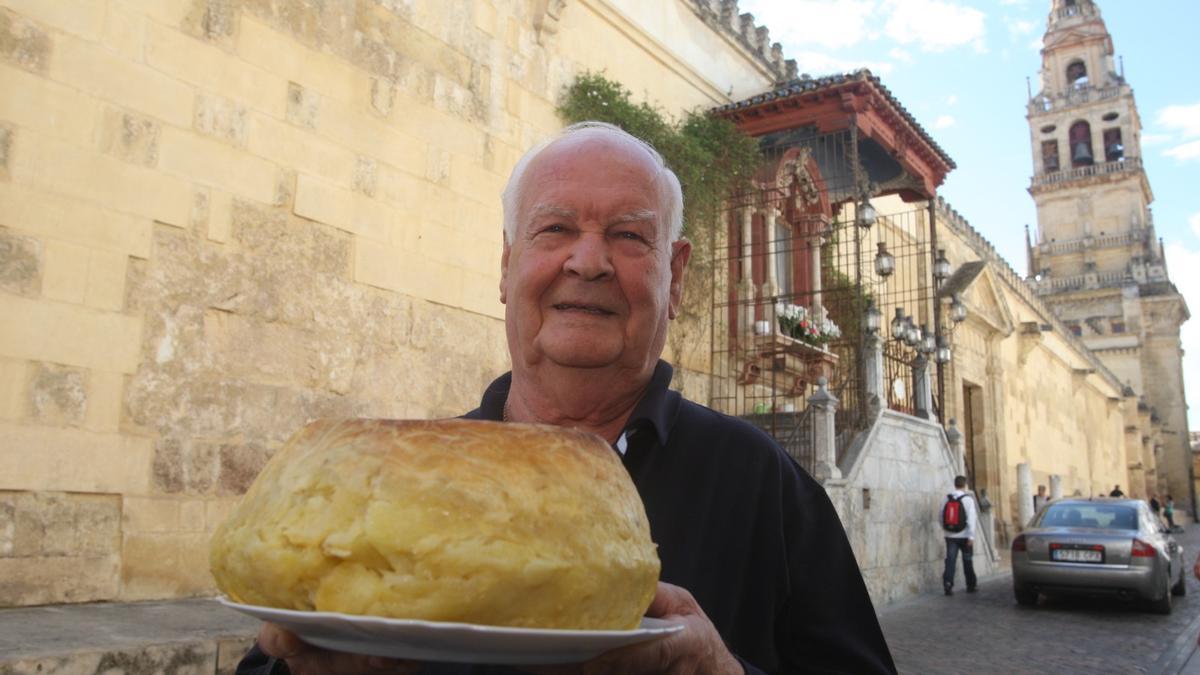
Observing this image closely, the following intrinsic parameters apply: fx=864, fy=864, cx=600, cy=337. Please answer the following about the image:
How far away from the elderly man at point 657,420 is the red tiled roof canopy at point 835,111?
10.0 meters

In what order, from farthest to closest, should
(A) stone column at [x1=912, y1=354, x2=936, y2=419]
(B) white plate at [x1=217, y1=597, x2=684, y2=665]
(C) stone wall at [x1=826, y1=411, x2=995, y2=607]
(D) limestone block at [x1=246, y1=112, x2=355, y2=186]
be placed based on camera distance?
(A) stone column at [x1=912, y1=354, x2=936, y2=419]
(C) stone wall at [x1=826, y1=411, x2=995, y2=607]
(D) limestone block at [x1=246, y1=112, x2=355, y2=186]
(B) white plate at [x1=217, y1=597, x2=684, y2=665]

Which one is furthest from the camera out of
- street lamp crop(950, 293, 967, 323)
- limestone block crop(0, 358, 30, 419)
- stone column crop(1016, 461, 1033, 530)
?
stone column crop(1016, 461, 1033, 530)

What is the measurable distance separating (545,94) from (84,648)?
7.25 m

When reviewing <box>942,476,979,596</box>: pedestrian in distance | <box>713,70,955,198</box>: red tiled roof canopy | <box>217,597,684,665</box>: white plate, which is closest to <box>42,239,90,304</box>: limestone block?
<box>217,597,684,665</box>: white plate

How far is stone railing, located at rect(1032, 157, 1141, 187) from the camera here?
54438 mm

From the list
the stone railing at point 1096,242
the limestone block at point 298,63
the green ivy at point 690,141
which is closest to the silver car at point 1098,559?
the green ivy at point 690,141

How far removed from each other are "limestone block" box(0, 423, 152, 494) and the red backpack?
10.1m

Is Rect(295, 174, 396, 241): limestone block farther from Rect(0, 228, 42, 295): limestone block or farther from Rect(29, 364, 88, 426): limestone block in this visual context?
Rect(29, 364, 88, 426): limestone block

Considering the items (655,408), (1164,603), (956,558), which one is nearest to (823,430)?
(956,558)

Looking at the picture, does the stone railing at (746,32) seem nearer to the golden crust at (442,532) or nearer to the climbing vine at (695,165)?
the climbing vine at (695,165)

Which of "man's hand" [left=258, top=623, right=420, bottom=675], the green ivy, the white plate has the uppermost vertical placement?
the green ivy

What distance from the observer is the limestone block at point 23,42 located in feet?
15.9

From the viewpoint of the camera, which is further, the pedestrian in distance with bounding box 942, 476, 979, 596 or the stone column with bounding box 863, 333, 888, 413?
the pedestrian in distance with bounding box 942, 476, 979, 596

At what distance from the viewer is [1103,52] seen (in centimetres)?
5906
